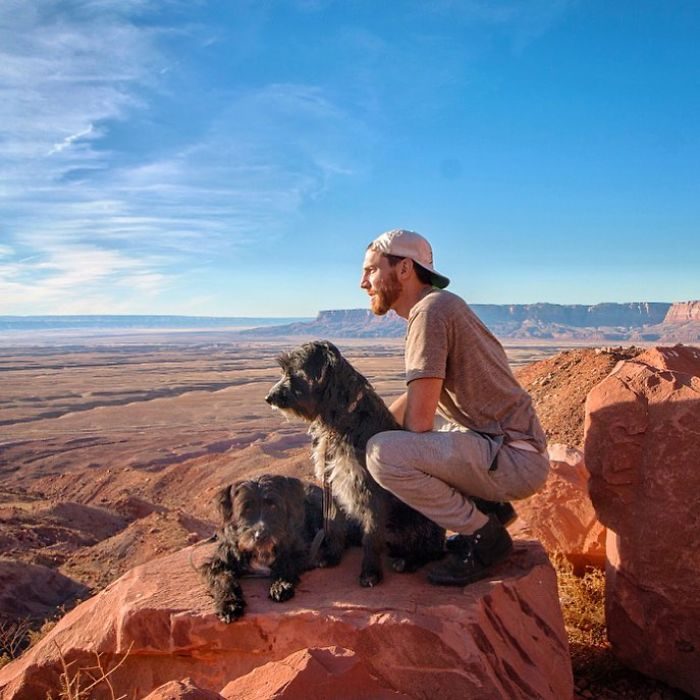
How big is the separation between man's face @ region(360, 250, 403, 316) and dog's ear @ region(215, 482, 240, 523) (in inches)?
68.8

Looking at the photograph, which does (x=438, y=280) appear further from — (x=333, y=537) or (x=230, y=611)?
(x=230, y=611)

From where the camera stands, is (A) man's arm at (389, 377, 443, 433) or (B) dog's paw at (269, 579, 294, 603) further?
(B) dog's paw at (269, 579, 294, 603)

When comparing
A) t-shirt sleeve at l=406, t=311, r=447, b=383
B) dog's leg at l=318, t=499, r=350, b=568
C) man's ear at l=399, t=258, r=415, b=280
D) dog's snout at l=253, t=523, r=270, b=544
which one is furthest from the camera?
dog's leg at l=318, t=499, r=350, b=568

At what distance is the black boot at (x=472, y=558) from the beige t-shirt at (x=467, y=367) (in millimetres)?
Result: 633

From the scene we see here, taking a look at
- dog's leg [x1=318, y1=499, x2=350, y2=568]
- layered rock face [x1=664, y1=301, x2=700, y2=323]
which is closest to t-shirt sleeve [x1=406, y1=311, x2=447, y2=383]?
dog's leg [x1=318, y1=499, x2=350, y2=568]

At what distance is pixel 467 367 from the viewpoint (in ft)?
12.7

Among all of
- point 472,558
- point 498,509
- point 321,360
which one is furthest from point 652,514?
point 321,360

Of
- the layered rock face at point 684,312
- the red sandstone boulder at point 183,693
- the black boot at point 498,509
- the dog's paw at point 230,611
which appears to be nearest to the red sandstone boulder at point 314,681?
the red sandstone boulder at point 183,693

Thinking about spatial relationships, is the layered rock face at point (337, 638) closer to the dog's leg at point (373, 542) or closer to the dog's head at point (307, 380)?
the dog's leg at point (373, 542)

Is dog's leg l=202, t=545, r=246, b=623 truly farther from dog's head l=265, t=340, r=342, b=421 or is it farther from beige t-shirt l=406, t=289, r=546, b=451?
beige t-shirt l=406, t=289, r=546, b=451

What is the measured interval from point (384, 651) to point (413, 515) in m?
0.91

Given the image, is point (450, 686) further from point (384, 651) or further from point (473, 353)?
point (473, 353)

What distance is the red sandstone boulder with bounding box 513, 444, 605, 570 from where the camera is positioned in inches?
232

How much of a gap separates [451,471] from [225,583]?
65.5 inches
